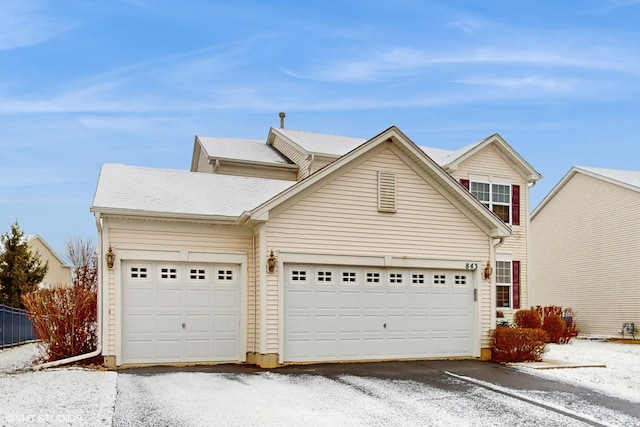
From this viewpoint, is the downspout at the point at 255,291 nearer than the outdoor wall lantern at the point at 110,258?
No

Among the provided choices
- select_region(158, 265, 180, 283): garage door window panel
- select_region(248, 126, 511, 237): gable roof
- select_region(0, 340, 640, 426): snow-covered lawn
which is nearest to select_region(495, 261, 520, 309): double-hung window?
select_region(248, 126, 511, 237): gable roof

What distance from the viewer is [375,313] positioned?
51.2ft

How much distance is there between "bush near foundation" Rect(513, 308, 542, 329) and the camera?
21.6 metres

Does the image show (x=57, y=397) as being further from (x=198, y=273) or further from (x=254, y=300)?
(x=254, y=300)

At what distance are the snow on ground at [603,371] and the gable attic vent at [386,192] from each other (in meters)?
4.89

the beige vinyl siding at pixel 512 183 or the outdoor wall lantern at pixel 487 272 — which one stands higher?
the beige vinyl siding at pixel 512 183

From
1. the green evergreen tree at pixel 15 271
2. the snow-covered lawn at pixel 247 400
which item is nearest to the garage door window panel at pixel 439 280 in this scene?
the snow-covered lawn at pixel 247 400

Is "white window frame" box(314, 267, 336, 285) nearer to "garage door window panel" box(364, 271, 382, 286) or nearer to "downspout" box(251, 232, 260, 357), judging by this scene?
"garage door window panel" box(364, 271, 382, 286)

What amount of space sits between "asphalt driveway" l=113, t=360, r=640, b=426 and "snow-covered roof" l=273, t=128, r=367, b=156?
31.2 ft

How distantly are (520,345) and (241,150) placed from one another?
40.6 feet

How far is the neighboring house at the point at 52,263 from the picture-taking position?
4688 centimetres

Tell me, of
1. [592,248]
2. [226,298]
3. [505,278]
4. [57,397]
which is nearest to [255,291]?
[226,298]

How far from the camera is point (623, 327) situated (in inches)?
1009

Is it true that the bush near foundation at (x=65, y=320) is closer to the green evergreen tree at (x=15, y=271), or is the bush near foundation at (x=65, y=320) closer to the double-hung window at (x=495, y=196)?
the double-hung window at (x=495, y=196)
